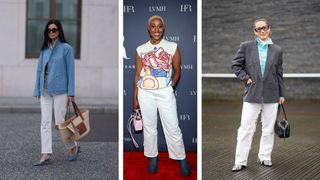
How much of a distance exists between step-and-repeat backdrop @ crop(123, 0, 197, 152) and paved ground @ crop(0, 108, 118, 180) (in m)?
Answer: 2.01

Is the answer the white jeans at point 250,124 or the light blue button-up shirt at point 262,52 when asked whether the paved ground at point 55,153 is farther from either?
the light blue button-up shirt at point 262,52

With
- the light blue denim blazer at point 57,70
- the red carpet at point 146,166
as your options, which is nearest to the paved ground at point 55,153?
the light blue denim blazer at point 57,70

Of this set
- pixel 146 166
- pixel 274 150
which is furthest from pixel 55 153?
pixel 146 166

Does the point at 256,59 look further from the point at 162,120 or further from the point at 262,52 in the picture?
the point at 162,120

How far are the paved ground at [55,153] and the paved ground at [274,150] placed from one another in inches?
46.2

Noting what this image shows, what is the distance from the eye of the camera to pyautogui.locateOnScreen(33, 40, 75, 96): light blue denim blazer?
6.41 meters

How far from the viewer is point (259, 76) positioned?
5977 mm

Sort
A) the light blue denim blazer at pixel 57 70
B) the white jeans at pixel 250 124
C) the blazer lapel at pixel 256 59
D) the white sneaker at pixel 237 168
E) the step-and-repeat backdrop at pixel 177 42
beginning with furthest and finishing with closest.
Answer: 1. the light blue denim blazer at pixel 57 70
2. the white sneaker at pixel 237 168
3. the white jeans at pixel 250 124
4. the blazer lapel at pixel 256 59
5. the step-and-repeat backdrop at pixel 177 42

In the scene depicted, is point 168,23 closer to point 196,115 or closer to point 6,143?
point 196,115

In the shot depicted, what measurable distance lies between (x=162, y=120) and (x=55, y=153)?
3589mm

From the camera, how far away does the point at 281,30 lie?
14062mm

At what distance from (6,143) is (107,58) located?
6719 mm

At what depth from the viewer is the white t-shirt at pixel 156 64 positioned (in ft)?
13.3

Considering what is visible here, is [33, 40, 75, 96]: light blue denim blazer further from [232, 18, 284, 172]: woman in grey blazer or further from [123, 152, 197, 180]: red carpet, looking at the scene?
[123, 152, 197, 180]: red carpet
